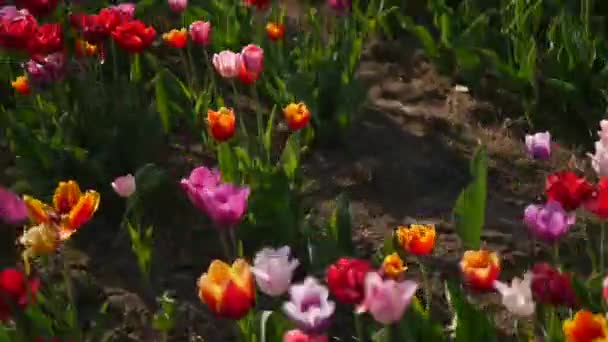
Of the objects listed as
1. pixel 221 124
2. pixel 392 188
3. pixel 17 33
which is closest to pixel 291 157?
pixel 221 124

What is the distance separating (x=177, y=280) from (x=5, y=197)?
68 cm

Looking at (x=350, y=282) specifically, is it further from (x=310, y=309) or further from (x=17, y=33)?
→ (x=17, y=33)

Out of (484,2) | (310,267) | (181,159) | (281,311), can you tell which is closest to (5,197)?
(281,311)

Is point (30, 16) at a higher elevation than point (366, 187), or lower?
higher

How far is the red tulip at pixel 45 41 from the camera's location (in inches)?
106

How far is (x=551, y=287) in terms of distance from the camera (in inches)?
72.7

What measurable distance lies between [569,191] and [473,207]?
0.41m

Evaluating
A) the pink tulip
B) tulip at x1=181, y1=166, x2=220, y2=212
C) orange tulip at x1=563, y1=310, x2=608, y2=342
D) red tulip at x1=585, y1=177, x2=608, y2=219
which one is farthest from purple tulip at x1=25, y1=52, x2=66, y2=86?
orange tulip at x1=563, y1=310, x2=608, y2=342

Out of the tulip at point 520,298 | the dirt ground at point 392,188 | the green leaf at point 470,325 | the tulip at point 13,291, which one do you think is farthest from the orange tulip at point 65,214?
the tulip at point 520,298

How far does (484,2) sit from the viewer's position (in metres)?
3.84

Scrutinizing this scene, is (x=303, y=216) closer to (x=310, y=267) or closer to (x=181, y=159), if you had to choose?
(x=310, y=267)

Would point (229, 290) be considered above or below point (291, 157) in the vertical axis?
above

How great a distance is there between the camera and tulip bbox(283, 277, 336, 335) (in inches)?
70.5

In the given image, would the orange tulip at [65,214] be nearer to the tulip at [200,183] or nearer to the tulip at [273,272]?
the tulip at [200,183]
